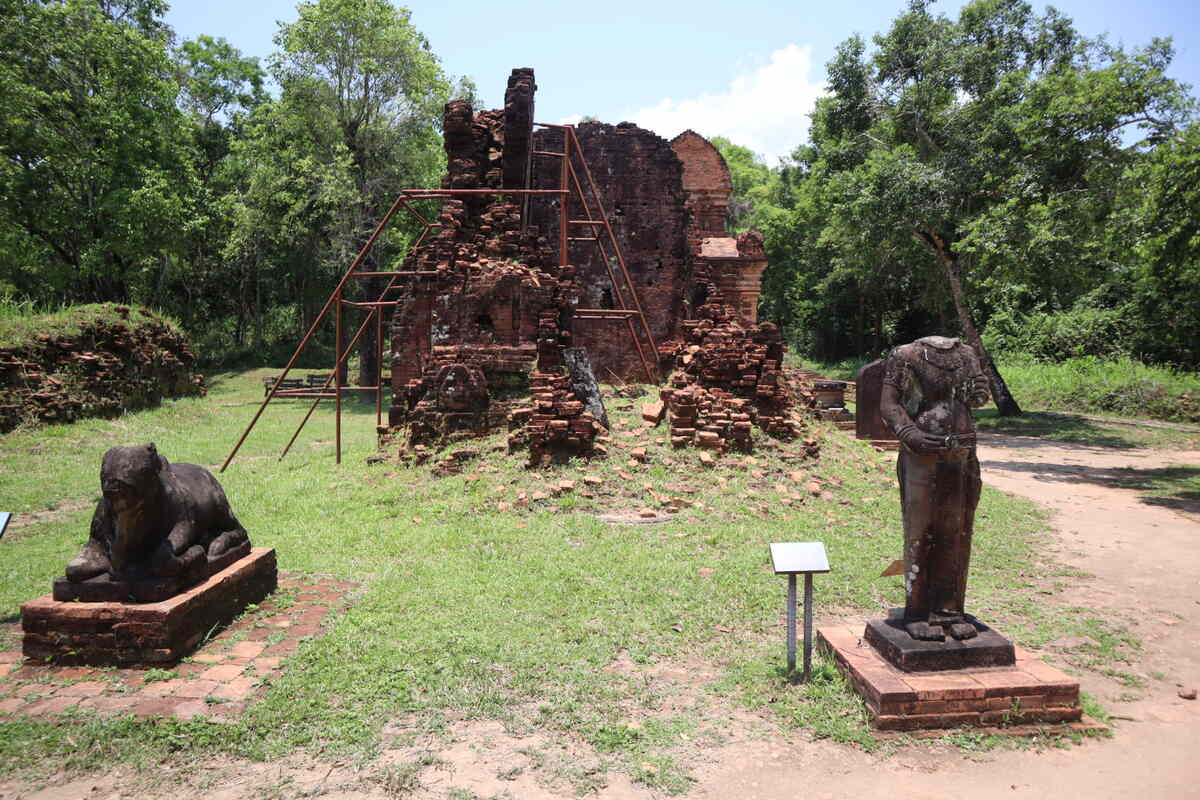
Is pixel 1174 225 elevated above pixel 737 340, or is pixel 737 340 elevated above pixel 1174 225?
pixel 1174 225

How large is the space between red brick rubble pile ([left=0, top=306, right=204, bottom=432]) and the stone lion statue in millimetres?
10803

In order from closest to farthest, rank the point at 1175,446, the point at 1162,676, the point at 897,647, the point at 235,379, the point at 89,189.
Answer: the point at 897,647 → the point at 1162,676 → the point at 1175,446 → the point at 89,189 → the point at 235,379

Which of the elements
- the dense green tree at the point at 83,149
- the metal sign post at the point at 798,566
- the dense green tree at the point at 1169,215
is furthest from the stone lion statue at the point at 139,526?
the dense green tree at the point at 83,149

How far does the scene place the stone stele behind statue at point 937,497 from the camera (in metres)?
4.11

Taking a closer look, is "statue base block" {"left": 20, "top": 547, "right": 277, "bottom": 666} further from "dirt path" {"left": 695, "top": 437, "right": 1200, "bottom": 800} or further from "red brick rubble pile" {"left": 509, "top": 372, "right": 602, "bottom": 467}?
"red brick rubble pile" {"left": 509, "top": 372, "right": 602, "bottom": 467}

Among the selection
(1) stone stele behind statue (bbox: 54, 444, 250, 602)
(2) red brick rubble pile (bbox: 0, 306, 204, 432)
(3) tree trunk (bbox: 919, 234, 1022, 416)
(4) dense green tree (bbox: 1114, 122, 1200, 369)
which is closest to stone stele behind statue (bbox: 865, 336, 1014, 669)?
(1) stone stele behind statue (bbox: 54, 444, 250, 602)

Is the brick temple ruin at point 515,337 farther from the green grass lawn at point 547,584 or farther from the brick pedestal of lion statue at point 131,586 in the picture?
the brick pedestal of lion statue at point 131,586

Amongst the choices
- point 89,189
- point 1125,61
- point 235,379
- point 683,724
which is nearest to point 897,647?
point 683,724

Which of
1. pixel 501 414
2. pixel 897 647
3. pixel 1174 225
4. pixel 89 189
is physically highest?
pixel 89 189

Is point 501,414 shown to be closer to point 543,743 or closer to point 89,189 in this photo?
point 543,743

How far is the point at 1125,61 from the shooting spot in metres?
11.5

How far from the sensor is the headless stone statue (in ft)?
13.6

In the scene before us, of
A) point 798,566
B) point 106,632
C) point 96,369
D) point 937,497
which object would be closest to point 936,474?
point 937,497

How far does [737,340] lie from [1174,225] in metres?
6.35
